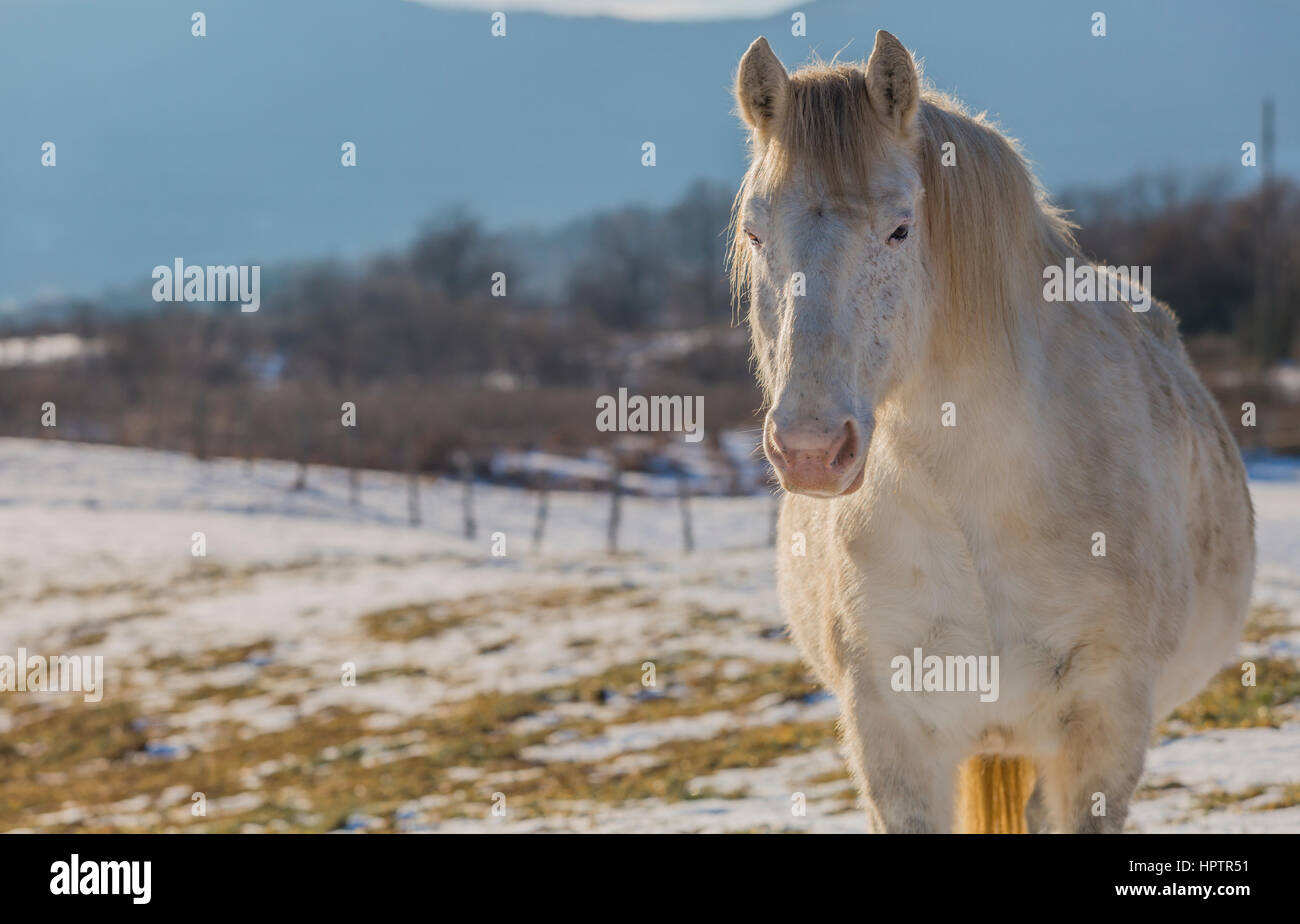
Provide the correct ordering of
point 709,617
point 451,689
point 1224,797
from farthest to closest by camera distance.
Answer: point 709,617, point 451,689, point 1224,797

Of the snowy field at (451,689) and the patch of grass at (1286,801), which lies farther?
the snowy field at (451,689)

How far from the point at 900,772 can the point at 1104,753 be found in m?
0.55

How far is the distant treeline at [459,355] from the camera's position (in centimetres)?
3491

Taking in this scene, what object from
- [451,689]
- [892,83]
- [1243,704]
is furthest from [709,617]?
[892,83]

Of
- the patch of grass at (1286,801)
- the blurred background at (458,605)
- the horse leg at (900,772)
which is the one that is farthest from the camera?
the blurred background at (458,605)

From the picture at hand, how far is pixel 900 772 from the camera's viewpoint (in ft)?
10.5

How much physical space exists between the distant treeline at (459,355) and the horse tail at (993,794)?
11667 mm

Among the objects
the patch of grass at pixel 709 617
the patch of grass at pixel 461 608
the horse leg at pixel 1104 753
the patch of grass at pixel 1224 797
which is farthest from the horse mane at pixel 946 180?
the patch of grass at pixel 461 608

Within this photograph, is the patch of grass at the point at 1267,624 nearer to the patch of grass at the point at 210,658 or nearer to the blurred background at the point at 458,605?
the blurred background at the point at 458,605

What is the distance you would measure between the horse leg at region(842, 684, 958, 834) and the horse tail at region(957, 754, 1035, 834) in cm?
68

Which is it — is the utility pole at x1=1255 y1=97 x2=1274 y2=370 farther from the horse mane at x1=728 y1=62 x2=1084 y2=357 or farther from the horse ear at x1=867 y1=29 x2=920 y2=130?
the horse ear at x1=867 y1=29 x2=920 y2=130

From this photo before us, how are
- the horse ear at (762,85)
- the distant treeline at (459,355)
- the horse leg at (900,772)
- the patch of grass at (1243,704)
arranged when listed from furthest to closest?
1. the distant treeline at (459,355)
2. the patch of grass at (1243,704)
3. the horse leg at (900,772)
4. the horse ear at (762,85)

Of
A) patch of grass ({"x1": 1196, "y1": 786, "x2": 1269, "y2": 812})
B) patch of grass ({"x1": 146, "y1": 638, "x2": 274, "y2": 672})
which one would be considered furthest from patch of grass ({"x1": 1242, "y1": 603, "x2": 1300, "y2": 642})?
patch of grass ({"x1": 146, "y1": 638, "x2": 274, "y2": 672})

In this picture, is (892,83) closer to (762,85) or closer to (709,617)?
(762,85)
